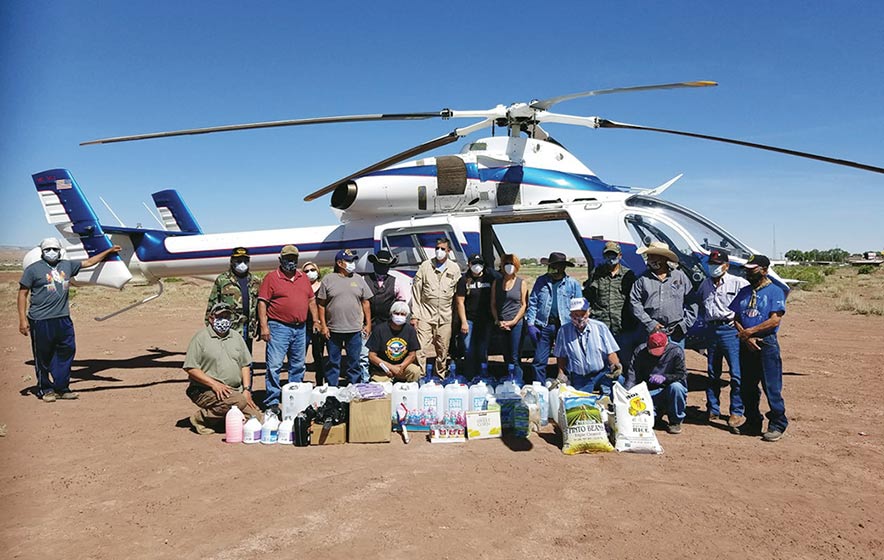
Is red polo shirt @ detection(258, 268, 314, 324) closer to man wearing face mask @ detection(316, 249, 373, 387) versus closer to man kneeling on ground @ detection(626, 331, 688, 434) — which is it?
man wearing face mask @ detection(316, 249, 373, 387)

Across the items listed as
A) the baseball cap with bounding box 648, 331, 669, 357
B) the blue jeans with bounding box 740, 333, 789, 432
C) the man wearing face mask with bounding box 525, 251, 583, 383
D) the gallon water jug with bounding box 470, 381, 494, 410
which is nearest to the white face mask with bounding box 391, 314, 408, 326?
the gallon water jug with bounding box 470, 381, 494, 410

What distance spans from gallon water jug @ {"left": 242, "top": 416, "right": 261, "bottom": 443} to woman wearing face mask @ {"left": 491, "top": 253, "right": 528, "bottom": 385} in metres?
3.03

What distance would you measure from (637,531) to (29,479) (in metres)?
4.83

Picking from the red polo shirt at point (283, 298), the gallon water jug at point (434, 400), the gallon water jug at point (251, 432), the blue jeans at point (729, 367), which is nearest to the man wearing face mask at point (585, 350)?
the blue jeans at point (729, 367)

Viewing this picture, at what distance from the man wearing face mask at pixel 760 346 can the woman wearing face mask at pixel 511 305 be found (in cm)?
238

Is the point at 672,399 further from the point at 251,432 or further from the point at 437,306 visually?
the point at 251,432

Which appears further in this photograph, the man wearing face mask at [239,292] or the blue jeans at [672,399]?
the man wearing face mask at [239,292]

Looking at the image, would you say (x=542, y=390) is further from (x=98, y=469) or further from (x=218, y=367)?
(x=98, y=469)

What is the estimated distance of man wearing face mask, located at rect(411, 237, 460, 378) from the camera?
7176mm

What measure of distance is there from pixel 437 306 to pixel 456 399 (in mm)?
1545

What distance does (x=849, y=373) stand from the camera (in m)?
9.02

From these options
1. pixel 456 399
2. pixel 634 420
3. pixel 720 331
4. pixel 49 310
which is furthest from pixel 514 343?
pixel 49 310

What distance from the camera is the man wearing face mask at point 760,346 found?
5.66 m

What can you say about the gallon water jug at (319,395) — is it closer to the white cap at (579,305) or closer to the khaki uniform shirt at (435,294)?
the khaki uniform shirt at (435,294)
